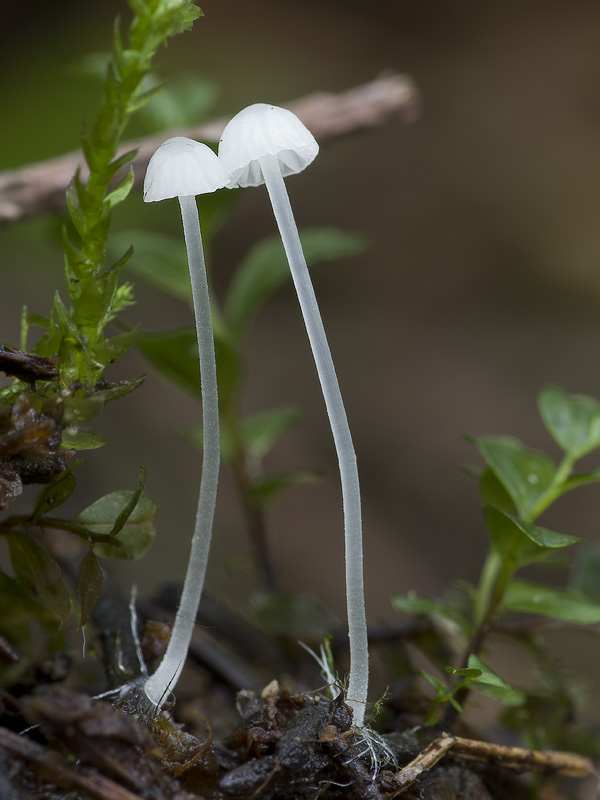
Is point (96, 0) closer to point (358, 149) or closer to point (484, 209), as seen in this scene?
point (358, 149)

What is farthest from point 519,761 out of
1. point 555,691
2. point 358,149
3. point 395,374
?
point 358,149

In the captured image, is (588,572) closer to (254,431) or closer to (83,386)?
(254,431)

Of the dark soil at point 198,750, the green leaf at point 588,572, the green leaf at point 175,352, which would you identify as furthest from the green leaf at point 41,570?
the green leaf at point 588,572

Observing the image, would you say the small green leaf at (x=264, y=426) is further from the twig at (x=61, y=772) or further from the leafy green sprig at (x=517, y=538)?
the twig at (x=61, y=772)

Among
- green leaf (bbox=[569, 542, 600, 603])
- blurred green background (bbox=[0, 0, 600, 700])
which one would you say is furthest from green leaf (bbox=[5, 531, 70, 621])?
blurred green background (bbox=[0, 0, 600, 700])

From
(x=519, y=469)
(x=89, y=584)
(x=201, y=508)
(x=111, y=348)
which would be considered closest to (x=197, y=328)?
(x=111, y=348)

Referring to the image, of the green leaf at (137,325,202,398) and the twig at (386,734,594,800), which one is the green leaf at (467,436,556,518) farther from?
the green leaf at (137,325,202,398)
